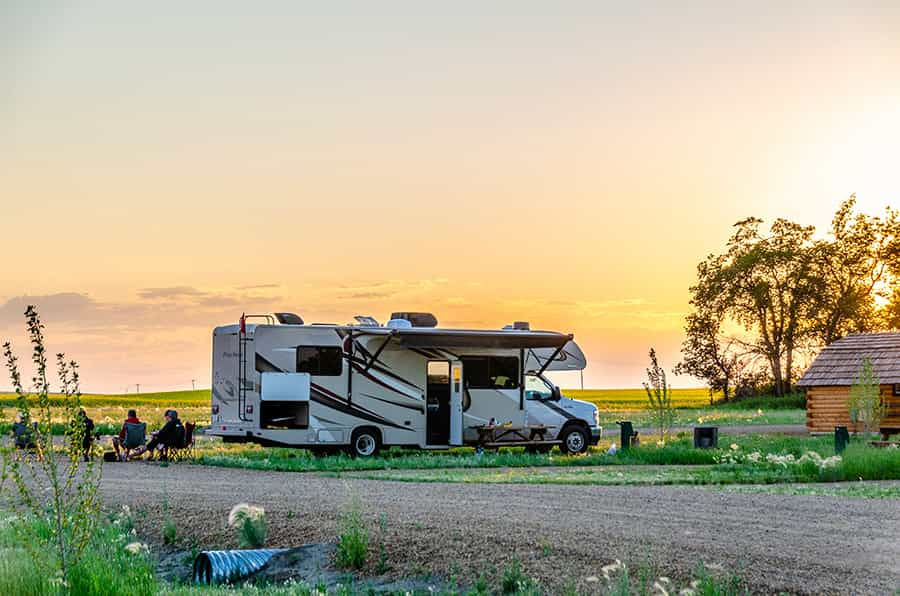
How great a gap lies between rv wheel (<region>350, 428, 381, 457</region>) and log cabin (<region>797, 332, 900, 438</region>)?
15.0 metres

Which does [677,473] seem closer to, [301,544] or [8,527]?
[301,544]

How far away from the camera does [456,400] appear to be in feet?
81.8

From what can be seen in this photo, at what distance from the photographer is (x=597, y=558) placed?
34.3 feet

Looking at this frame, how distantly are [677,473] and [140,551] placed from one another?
9830 millimetres

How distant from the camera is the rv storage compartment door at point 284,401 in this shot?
23.1 metres

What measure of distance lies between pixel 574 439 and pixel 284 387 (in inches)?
267

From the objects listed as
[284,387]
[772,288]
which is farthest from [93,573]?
[772,288]

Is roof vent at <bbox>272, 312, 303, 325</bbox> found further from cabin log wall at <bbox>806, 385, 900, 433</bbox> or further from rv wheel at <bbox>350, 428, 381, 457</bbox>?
cabin log wall at <bbox>806, 385, 900, 433</bbox>

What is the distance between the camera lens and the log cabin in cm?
3297

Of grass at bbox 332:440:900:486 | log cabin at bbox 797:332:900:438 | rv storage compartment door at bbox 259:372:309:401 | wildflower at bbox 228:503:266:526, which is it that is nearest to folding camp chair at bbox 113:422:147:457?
rv storage compartment door at bbox 259:372:309:401

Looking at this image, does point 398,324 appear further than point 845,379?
No

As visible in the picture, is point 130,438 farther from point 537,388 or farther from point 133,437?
point 537,388

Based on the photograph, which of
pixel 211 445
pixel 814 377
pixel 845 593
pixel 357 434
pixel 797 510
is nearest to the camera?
pixel 845 593

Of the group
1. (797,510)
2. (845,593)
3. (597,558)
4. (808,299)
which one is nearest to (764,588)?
(845,593)
